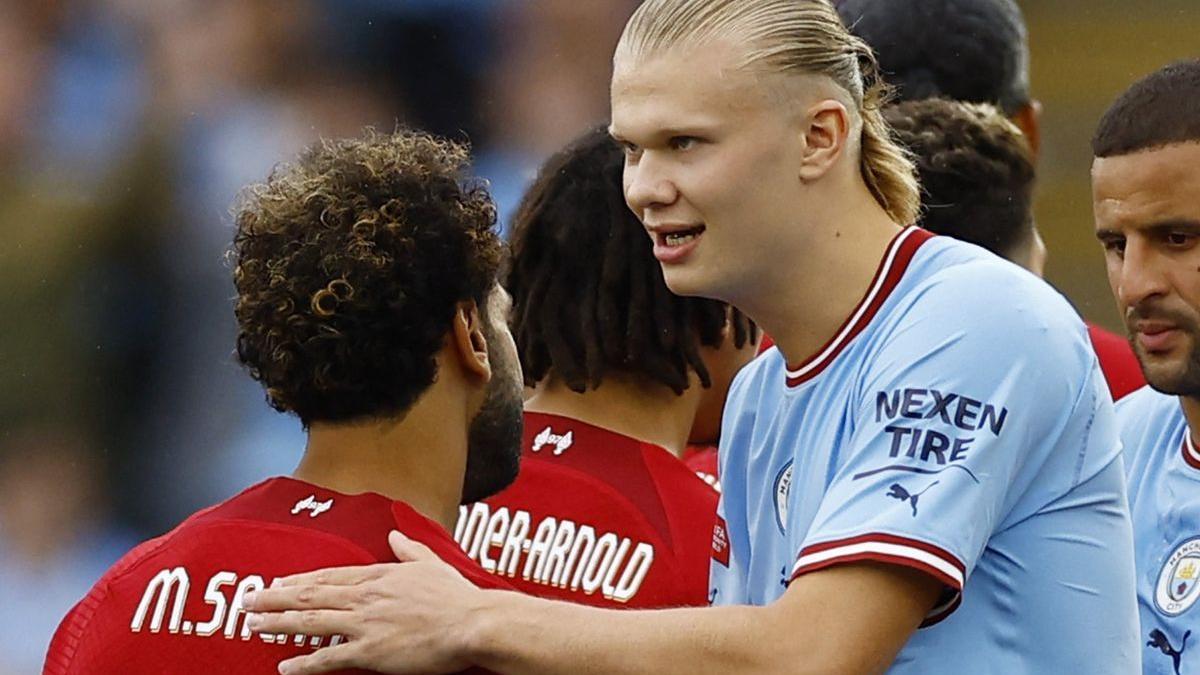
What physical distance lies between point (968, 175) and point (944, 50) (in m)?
0.65

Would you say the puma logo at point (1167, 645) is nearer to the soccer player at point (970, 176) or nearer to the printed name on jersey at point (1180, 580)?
the printed name on jersey at point (1180, 580)

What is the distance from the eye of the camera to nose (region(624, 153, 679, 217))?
2654mm

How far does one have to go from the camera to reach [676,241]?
2.69 metres

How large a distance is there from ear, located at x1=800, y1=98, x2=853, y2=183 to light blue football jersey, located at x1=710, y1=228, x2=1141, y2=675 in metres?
0.16

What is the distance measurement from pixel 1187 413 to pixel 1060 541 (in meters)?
0.76

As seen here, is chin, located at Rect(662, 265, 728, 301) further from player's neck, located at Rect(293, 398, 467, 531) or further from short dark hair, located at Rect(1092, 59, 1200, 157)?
short dark hair, located at Rect(1092, 59, 1200, 157)

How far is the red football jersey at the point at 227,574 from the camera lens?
2.49 meters

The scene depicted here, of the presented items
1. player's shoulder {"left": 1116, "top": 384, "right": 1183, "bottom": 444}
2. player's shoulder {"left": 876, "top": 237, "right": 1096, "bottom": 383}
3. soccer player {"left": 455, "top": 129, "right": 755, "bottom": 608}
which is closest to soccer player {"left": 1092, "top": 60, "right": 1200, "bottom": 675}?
player's shoulder {"left": 1116, "top": 384, "right": 1183, "bottom": 444}

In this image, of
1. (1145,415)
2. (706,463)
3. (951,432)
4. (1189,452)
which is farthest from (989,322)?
(706,463)

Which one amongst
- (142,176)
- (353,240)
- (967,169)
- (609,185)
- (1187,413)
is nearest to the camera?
(353,240)

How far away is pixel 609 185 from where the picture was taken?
360 centimetres

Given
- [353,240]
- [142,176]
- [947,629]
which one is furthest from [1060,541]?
[142,176]

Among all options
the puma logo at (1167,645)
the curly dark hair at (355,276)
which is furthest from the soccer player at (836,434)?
the puma logo at (1167,645)

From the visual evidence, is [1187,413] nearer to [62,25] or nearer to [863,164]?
[863,164]
